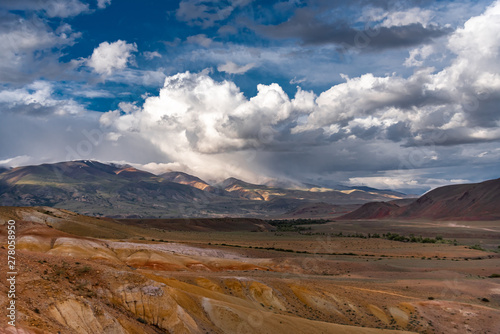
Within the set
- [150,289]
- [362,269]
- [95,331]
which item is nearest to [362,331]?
[150,289]

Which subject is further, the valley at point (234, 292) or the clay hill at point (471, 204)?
the clay hill at point (471, 204)

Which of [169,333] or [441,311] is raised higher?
[169,333]

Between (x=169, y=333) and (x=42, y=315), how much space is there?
6.26m

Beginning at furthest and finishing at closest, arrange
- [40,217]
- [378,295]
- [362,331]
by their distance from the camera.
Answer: [40,217], [378,295], [362,331]

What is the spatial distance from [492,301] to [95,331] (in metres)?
37.0

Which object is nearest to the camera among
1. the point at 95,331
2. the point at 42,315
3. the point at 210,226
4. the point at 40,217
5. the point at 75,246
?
the point at 42,315

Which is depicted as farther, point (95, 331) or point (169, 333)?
point (169, 333)

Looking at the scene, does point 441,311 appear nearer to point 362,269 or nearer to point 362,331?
point 362,331

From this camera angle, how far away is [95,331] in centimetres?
1580

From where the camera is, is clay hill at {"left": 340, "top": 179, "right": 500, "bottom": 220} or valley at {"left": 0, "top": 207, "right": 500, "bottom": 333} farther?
clay hill at {"left": 340, "top": 179, "right": 500, "bottom": 220}

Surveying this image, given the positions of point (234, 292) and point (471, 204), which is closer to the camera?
point (234, 292)

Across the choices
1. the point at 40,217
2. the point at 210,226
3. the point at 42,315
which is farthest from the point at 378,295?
the point at 210,226

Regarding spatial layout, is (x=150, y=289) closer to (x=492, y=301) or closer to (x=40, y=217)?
(x=492, y=301)

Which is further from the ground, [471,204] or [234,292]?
[471,204]
